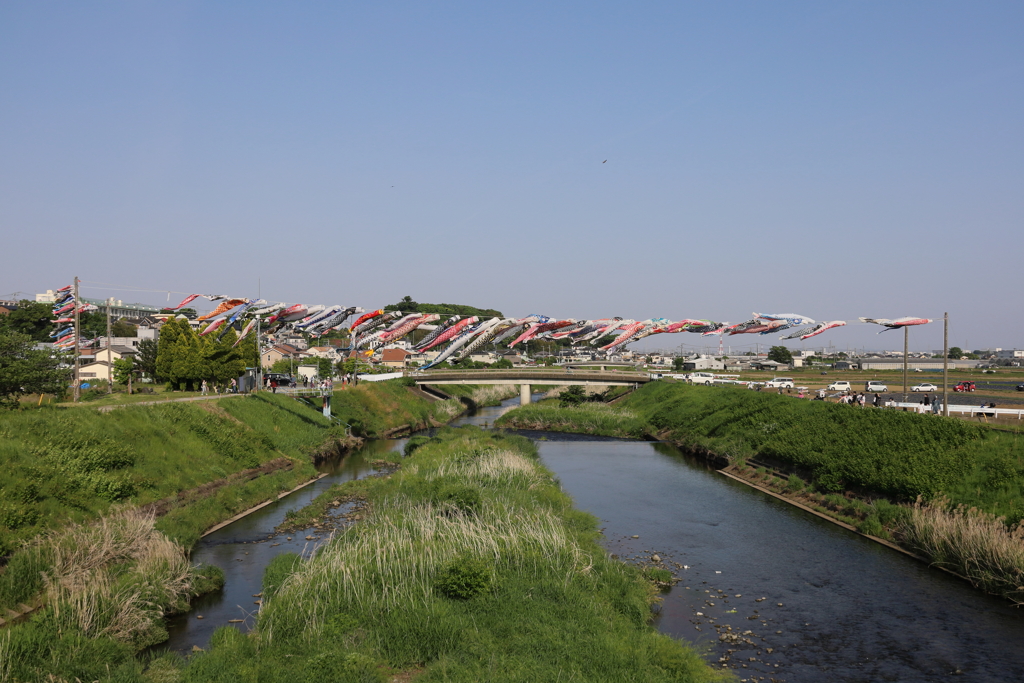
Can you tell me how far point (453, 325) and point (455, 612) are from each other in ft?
101

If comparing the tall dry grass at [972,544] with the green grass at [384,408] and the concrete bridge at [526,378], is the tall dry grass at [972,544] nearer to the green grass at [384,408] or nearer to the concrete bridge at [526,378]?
the green grass at [384,408]

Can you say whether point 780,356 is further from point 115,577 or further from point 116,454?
point 115,577

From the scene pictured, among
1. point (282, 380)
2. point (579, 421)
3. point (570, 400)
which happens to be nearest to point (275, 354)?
point (282, 380)

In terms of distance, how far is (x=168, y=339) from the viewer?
59.6 metres

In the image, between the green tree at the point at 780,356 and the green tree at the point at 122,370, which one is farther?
the green tree at the point at 780,356

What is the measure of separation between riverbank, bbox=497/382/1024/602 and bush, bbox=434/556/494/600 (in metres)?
16.5

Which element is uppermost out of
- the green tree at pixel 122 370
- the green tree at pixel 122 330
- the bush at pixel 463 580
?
the green tree at pixel 122 330

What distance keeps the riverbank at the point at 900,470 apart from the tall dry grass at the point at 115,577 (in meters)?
25.0

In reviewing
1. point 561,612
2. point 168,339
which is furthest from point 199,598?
point 168,339

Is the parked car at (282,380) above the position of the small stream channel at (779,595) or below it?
above

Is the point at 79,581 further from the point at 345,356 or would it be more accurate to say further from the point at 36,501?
the point at 345,356

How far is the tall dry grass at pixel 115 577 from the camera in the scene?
17.2 m

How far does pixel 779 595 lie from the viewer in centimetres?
2333

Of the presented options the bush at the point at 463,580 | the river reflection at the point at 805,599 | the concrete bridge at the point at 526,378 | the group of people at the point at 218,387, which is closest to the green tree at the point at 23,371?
the group of people at the point at 218,387
